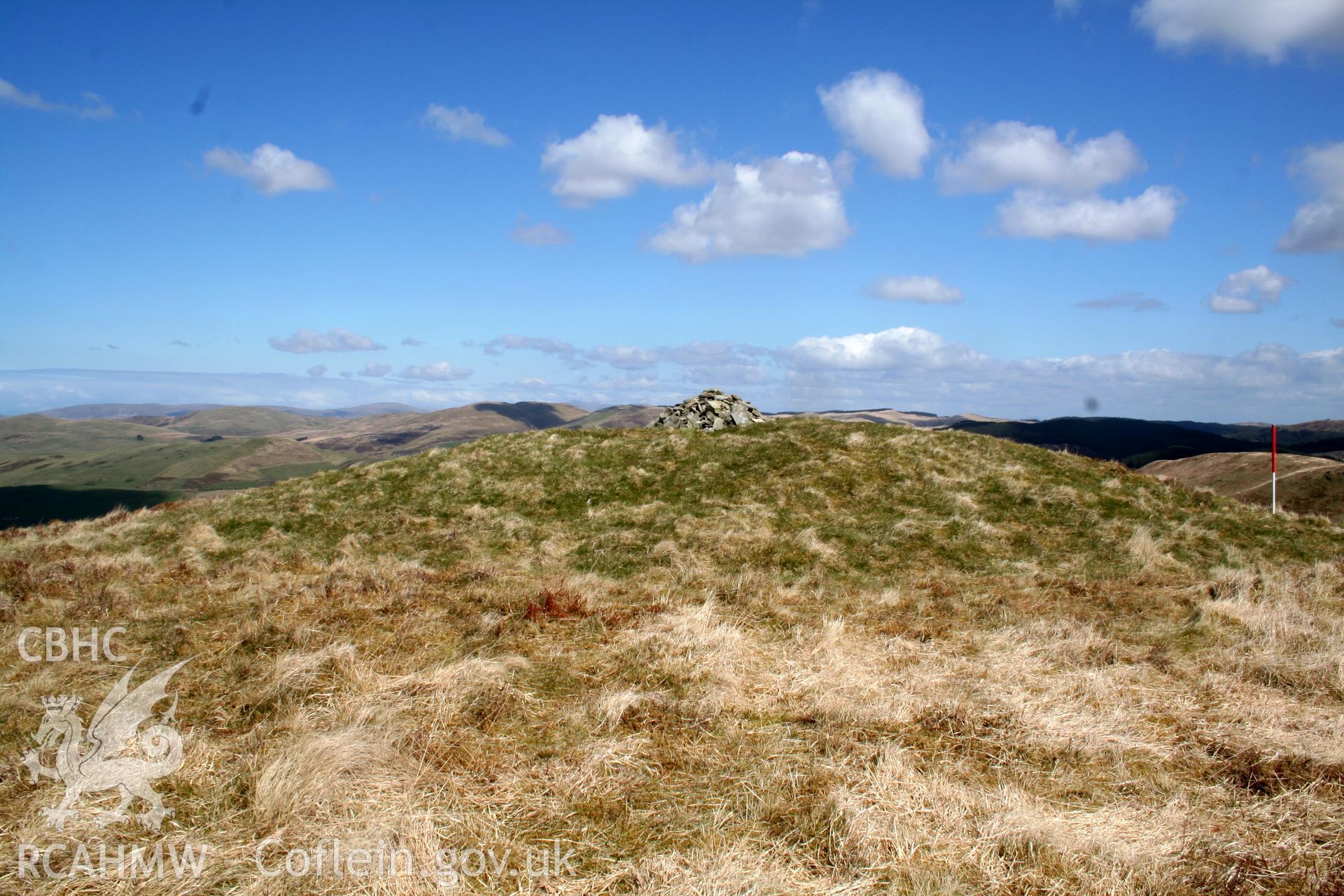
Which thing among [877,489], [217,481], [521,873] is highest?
[877,489]

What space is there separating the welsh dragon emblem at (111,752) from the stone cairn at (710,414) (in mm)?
19847

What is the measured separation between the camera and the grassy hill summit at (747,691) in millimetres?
5016

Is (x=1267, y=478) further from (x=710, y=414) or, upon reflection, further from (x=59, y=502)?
(x=59, y=502)

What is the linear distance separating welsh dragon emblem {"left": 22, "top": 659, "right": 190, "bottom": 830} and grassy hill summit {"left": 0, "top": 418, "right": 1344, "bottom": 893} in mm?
161

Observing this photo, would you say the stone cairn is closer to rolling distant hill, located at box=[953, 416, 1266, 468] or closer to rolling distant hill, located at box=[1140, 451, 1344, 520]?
rolling distant hill, located at box=[1140, 451, 1344, 520]

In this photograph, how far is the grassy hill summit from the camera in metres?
5.02

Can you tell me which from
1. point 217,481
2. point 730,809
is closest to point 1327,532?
point 730,809

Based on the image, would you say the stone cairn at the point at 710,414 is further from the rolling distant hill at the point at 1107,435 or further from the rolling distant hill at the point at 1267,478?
the rolling distant hill at the point at 1107,435

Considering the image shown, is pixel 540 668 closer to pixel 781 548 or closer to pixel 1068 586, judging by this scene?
pixel 781 548

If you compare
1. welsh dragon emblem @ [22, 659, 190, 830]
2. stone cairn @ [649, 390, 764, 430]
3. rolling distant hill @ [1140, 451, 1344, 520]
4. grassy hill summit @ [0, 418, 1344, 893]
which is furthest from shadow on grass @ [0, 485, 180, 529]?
rolling distant hill @ [1140, 451, 1344, 520]

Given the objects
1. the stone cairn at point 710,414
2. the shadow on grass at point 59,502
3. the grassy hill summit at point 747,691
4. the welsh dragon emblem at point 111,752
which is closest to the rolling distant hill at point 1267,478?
the grassy hill summit at point 747,691

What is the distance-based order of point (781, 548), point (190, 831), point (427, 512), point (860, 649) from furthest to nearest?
point (427, 512), point (781, 548), point (860, 649), point (190, 831)

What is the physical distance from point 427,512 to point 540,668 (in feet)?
36.7

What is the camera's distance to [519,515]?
18.0 metres
